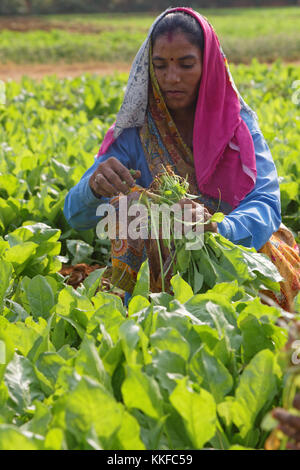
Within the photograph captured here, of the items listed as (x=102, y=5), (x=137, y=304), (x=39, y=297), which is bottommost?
(x=102, y=5)

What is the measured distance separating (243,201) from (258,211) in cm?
16

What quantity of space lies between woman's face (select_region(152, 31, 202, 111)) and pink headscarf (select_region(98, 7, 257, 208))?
0.05 metres

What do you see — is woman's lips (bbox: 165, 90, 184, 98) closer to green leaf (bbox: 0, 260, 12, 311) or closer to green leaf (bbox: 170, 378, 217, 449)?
green leaf (bbox: 0, 260, 12, 311)

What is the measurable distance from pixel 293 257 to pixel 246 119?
0.66 m

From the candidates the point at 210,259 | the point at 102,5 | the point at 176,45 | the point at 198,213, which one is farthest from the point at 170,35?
the point at 102,5

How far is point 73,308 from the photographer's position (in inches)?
76.3

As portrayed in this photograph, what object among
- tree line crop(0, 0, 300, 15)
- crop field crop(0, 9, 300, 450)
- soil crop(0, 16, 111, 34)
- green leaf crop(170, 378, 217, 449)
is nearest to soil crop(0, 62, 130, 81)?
soil crop(0, 16, 111, 34)

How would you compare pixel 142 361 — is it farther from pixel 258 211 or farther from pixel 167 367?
pixel 258 211

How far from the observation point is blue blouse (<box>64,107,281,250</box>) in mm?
2496

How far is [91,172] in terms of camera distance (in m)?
2.83

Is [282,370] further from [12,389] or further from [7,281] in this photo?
[7,281]

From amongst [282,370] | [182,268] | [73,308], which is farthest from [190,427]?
[182,268]
